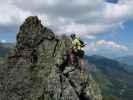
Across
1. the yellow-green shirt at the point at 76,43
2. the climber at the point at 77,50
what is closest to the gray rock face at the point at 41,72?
the yellow-green shirt at the point at 76,43

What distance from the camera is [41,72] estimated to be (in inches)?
1505

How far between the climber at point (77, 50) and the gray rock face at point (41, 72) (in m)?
0.85

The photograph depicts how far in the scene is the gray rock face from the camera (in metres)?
36.9

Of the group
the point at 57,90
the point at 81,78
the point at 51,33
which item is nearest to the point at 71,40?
the point at 51,33

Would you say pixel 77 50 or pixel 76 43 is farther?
pixel 77 50

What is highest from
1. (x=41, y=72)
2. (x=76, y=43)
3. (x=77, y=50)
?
(x=76, y=43)

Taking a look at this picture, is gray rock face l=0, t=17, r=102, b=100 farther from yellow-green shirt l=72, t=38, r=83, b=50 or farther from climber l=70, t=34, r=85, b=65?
climber l=70, t=34, r=85, b=65

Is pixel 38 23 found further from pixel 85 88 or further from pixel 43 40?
pixel 85 88

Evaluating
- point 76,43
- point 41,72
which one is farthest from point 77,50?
point 41,72

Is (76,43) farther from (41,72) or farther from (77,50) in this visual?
(41,72)

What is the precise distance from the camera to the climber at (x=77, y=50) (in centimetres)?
3995

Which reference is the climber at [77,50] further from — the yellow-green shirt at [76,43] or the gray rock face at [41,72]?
the gray rock face at [41,72]

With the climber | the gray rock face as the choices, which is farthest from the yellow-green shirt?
the gray rock face

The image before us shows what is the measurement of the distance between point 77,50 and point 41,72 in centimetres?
628
